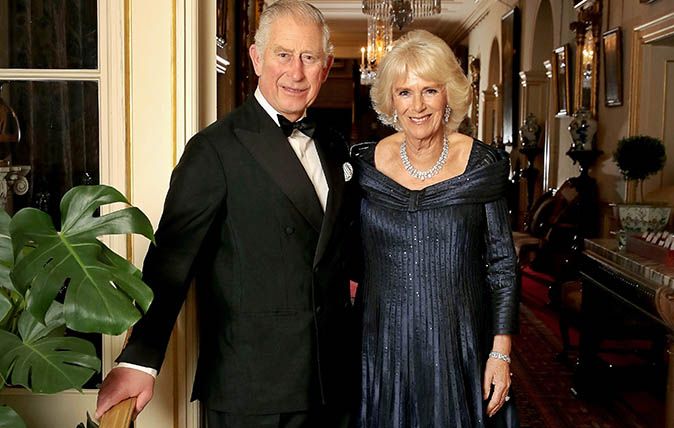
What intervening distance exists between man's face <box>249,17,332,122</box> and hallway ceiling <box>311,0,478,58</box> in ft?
35.8

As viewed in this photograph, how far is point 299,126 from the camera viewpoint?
1944mm

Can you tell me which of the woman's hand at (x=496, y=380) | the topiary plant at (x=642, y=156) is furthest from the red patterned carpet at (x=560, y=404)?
the woman's hand at (x=496, y=380)

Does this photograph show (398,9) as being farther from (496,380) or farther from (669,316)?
(496,380)

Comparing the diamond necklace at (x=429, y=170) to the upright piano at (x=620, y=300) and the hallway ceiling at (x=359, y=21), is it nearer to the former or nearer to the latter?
the upright piano at (x=620, y=300)

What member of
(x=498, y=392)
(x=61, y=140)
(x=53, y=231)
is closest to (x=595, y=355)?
(x=498, y=392)

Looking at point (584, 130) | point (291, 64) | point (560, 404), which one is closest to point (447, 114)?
point (291, 64)

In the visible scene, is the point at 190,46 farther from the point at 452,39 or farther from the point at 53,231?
the point at 452,39

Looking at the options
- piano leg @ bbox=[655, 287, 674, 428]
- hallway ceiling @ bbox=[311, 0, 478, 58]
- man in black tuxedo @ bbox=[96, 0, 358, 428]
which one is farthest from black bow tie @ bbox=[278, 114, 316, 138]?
hallway ceiling @ bbox=[311, 0, 478, 58]

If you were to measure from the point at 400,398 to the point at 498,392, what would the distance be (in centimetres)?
29

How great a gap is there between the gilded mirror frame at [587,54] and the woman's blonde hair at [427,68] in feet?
20.4

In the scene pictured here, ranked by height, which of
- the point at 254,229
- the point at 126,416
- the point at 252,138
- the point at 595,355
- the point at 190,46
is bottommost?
the point at 595,355

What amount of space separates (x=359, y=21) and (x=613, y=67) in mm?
8252

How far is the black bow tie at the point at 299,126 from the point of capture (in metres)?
1.92

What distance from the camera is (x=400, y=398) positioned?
2271mm
